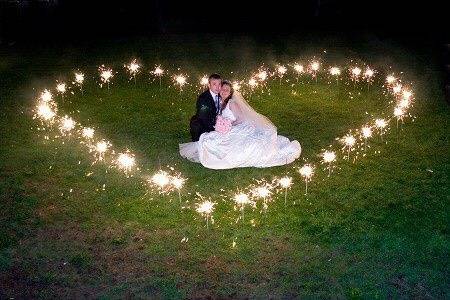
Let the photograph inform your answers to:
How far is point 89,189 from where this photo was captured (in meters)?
9.08

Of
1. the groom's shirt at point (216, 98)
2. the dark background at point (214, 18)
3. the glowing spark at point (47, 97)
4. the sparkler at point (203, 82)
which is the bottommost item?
the glowing spark at point (47, 97)

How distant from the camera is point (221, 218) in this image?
26.8 feet

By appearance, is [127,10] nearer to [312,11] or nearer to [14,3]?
[14,3]

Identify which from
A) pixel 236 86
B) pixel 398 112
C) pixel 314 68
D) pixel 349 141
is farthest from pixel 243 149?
pixel 314 68

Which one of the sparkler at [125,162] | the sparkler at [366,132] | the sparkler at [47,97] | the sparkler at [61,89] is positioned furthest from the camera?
the sparkler at [61,89]

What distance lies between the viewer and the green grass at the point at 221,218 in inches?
268

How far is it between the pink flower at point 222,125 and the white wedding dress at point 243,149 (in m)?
0.09

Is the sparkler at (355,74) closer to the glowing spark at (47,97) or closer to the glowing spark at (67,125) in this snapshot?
the glowing spark at (67,125)

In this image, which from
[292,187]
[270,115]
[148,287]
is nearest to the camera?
[148,287]

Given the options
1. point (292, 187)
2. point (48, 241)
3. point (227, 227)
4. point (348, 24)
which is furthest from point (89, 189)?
point (348, 24)

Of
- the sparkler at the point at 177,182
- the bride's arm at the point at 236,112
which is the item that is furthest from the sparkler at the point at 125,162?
the bride's arm at the point at 236,112

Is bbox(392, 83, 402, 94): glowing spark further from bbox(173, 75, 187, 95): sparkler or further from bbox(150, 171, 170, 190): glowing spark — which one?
bbox(150, 171, 170, 190): glowing spark

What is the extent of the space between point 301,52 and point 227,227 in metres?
12.6

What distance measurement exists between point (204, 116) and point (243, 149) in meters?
1.29
